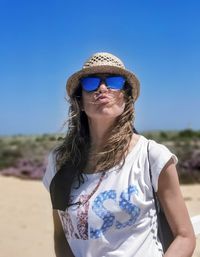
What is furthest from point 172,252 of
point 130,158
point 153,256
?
point 130,158

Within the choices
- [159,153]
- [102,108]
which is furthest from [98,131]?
[159,153]

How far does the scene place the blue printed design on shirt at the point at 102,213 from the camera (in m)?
2.16

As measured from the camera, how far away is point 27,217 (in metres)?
10.7

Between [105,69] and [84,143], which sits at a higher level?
[105,69]

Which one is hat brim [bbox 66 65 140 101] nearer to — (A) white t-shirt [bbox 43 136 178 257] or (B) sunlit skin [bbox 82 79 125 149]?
(B) sunlit skin [bbox 82 79 125 149]

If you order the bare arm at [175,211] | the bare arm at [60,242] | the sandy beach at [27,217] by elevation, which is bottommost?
the sandy beach at [27,217]

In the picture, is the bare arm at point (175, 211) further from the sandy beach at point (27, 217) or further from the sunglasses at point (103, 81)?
the sandy beach at point (27, 217)

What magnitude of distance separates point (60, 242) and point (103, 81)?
28.2 inches


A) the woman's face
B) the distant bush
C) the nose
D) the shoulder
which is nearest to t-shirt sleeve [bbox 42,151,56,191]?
the woman's face

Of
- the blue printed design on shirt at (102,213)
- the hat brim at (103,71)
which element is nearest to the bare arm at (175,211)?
the blue printed design on shirt at (102,213)

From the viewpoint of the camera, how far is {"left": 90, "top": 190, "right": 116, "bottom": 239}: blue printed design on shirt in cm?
216

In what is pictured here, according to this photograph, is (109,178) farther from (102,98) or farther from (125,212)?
(102,98)

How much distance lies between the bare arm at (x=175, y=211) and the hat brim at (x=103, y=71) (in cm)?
47

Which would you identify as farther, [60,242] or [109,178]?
[60,242]
